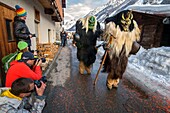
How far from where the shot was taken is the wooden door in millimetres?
2850

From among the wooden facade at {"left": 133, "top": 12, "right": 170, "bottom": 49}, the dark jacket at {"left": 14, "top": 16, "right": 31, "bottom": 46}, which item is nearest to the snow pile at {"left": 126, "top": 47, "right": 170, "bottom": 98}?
the dark jacket at {"left": 14, "top": 16, "right": 31, "bottom": 46}

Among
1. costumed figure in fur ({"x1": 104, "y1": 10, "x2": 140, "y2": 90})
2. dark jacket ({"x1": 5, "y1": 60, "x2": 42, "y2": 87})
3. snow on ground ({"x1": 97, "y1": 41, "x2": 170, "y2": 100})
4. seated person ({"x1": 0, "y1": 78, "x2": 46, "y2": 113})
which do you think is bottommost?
snow on ground ({"x1": 97, "y1": 41, "x2": 170, "y2": 100})

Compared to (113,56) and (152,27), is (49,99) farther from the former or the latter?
(152,27)

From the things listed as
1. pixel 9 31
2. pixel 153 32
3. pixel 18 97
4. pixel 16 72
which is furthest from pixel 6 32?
pixel 153 32

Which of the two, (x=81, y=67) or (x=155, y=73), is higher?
(x=81, y=67)

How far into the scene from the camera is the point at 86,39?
12.0ft

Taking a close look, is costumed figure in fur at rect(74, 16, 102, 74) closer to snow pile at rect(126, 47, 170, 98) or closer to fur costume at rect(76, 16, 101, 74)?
fur costume at rect(76, 16, 101, 74)

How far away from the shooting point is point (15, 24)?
3.01 metres

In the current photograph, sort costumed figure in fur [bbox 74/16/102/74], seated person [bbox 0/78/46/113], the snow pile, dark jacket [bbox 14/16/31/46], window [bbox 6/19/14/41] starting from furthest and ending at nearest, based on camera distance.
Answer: costumed figure in fur [bbox 74/16/102/74]
the snow pile
window [bbox 6/19/14/41]
dark jacket [bbox 14/16/31/46]
seated person [bbox 0/78/46/113]

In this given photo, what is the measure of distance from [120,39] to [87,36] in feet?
3.88

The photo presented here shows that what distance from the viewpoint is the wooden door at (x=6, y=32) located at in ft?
9.35

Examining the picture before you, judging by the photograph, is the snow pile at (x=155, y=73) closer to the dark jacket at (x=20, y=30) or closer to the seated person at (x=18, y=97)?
the seated person at (x=18, y=97)

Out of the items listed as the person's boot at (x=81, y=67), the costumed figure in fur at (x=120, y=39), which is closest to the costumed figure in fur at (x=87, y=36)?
the person's boot at (x=81, y=67)

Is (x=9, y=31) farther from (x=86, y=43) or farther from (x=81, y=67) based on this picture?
(x=81, y=67)
